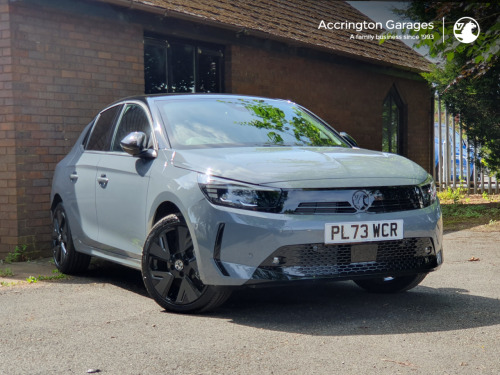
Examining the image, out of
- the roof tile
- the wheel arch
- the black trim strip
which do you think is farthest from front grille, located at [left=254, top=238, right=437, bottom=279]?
the roof tile

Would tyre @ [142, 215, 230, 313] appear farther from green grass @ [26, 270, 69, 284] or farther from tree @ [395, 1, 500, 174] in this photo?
tree @ [395, 1, 500, 174]

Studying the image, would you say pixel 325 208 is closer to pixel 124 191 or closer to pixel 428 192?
pixel 428 192

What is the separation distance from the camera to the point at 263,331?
4664 mm

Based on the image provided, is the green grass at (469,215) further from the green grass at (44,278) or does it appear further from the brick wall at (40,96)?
the green grass at (44,278)

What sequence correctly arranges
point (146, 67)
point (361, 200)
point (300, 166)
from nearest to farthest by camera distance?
point (361, 200), point (300, 166), point (146, 67)

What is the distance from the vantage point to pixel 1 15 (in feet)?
27.9

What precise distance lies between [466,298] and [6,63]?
5.77m

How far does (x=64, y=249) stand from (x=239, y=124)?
94.4 inches

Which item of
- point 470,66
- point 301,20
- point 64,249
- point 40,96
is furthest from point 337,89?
point 64,249

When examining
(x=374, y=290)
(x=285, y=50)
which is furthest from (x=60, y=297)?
(x=285, y=50)

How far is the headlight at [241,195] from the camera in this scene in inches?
189

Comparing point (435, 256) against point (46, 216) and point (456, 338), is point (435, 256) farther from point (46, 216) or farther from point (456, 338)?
point (46, 216)

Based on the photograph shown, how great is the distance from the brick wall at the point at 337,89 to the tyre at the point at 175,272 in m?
7.00

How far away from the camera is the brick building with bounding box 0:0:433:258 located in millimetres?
8602
